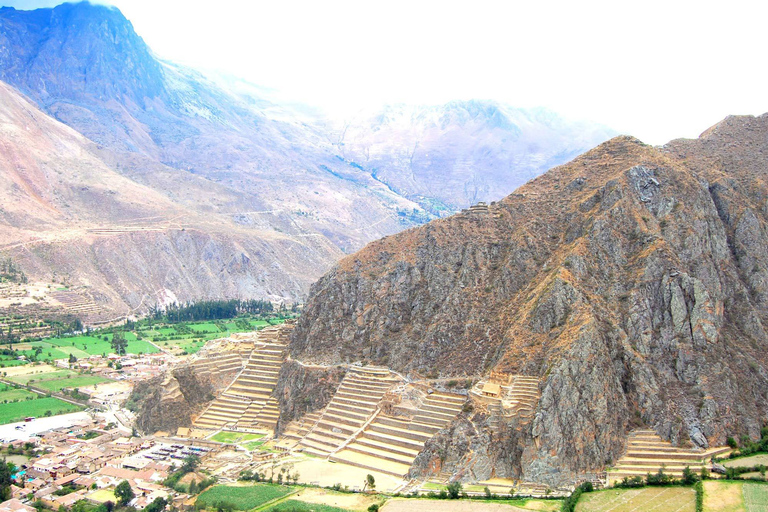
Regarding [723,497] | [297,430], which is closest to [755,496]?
[723,497]

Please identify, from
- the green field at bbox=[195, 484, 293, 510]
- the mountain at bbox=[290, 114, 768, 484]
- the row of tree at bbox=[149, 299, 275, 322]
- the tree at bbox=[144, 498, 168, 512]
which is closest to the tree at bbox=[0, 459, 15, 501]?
the tree at bbox=[144, 498, 168, 512]

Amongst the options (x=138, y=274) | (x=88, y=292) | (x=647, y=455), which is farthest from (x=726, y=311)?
(x=138, y=274)

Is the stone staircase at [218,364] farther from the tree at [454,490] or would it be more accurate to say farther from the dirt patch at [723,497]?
the dirt patch at [723,497]

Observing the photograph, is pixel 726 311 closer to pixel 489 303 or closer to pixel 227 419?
pixel 489 303

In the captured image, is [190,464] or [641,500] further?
[190,464]

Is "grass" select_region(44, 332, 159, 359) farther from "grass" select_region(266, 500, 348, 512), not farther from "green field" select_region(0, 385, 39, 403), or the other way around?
"grass" select_region(266, 500, 348, 512)

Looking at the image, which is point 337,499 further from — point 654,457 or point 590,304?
point 590,304
